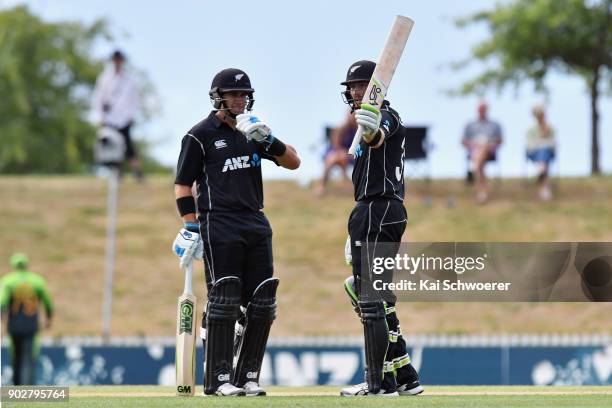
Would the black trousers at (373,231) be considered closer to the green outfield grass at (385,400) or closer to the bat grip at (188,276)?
the green outfield grass at (385,400)

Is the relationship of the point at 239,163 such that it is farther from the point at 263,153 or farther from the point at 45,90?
the point at 45,90

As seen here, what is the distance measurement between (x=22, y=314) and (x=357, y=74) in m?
10.3

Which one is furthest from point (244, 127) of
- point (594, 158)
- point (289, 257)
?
point (594, 158)

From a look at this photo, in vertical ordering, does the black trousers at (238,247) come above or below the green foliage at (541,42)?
below

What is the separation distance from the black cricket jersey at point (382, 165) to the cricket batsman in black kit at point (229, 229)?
569 mm

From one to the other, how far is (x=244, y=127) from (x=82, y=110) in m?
43.6

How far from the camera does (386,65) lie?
8.46m

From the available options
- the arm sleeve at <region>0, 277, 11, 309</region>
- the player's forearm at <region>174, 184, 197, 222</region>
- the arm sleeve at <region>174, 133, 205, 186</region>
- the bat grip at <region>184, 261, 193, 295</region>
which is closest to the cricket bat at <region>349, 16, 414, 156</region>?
the arm sleeve at <region>174, 133, 205, 186</region>

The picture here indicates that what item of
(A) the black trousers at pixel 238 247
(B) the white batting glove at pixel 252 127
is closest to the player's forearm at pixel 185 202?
(A) the black trousers at pixel 238 247

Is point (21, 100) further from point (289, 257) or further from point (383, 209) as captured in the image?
point (383, 209)

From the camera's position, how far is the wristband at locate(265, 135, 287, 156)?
28.2 ft

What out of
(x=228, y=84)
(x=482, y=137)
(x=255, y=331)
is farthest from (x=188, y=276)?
(x=482, y=137)

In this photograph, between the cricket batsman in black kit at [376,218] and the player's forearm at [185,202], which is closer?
the cricket batsman in black kit at [376,218]

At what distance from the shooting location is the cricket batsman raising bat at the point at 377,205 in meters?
8.42
